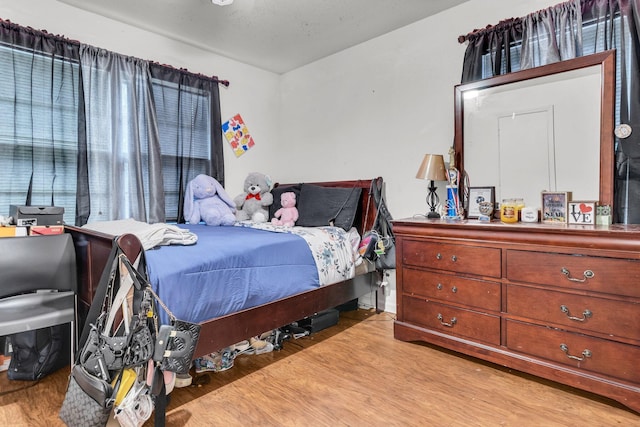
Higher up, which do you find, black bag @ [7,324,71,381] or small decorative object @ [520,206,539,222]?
small decorative object @ [520,206,539,222]

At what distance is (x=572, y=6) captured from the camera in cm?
209

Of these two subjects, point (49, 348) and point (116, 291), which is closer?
point (116, 291)

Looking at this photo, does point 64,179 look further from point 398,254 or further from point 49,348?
point 398,254

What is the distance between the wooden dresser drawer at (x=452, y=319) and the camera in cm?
203

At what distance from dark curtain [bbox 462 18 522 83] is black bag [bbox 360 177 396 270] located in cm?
107

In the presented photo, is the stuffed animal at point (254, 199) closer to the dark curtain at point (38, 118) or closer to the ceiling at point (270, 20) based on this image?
the ceiling at point (270, 20)

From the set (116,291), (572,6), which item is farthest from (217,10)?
(572,6)

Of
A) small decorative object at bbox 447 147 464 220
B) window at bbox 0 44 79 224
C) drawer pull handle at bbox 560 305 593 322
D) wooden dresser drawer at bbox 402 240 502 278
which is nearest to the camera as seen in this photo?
drawer pull handle at bbox 560 305 593 322

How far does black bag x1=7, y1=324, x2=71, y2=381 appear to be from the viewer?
1959 mm

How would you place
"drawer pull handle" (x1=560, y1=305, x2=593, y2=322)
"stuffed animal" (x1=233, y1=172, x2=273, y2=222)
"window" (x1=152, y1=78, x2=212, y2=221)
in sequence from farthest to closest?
"stuffed animal" (x1=233, y1=172, x2=273, y2=222) → "window" (x1=152, y1=78, x2=212, y2=221) → "drawer pull handle" (x1=560, y1=305, x2=593, y2=322)

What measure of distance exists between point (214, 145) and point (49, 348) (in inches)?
80.3

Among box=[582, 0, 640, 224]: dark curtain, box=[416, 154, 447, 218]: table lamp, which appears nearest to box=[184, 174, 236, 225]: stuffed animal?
box=[416, 154, 447, 218]: table lamp

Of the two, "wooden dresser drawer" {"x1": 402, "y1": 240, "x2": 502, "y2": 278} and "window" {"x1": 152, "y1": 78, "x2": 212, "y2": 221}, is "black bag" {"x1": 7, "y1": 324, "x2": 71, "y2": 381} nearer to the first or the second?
"window" {"x1": 152, "y1": 78, "x2": 212, "y2": 221}

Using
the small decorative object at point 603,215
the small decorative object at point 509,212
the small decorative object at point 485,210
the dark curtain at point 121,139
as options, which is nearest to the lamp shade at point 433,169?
the small decorative object at point 485,210
